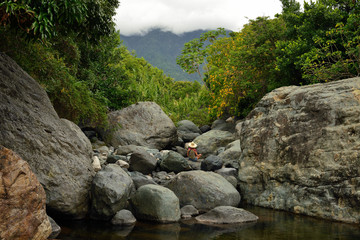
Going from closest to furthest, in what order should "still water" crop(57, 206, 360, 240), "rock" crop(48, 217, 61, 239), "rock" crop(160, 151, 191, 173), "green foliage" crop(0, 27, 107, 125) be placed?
"rock" crop(48, 217, 61, 239), "still water" crop(57, 206, 360, 240), "green foliage" crop(0, 27, 107, 125), "rock" crop(160, 151, 191, 173)

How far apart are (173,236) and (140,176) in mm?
2926

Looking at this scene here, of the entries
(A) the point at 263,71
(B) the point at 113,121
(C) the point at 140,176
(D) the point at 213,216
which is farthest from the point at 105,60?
(D) the point at 213,216

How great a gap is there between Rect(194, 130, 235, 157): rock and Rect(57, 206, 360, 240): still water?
784 cm

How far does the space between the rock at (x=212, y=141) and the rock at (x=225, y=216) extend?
7.44m

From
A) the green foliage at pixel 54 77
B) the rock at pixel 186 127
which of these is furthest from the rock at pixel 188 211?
the rock at pixel 186 127

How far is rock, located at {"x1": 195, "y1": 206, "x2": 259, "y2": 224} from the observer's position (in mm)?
7566

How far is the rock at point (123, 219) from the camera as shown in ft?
23.8

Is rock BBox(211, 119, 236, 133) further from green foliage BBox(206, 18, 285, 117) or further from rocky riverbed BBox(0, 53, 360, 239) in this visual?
rocky riverbed BBox(0, 53, 360, 239)

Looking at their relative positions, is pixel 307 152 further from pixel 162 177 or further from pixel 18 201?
pixel 18 201

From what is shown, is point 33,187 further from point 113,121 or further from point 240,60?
point 240,60

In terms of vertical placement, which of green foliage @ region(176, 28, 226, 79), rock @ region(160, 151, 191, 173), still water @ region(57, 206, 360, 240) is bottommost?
still water @ region(57, 206, 360, 240)

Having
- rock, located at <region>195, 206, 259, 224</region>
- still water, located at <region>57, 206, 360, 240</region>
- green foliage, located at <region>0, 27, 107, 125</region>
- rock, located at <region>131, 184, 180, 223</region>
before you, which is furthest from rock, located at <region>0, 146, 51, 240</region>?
green foliage, located at <region>0, 27, 107, 125</region>

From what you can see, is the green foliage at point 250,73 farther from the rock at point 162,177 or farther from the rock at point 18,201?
the rock at point 18,201

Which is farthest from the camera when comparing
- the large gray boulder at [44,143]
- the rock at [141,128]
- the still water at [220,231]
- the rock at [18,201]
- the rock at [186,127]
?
the rock at [186,127]
